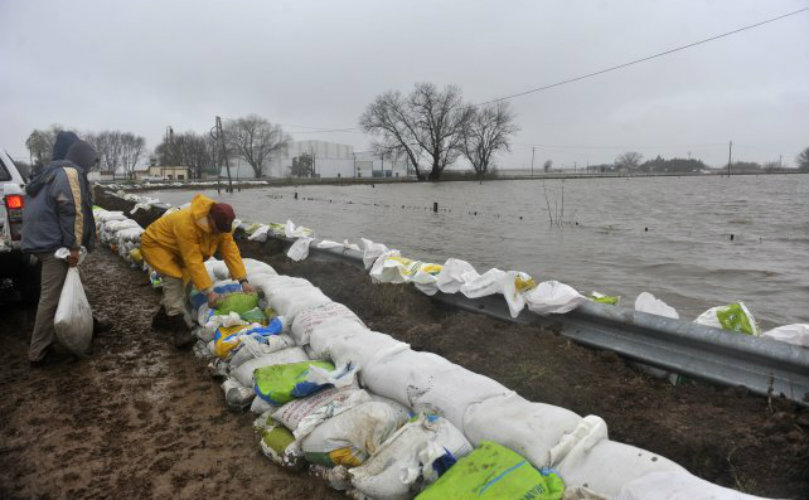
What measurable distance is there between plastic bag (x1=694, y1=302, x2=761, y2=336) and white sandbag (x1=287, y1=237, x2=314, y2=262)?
4.26m

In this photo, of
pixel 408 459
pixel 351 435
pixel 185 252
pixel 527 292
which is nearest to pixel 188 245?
pixel 185 252

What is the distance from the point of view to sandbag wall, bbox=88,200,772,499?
185 cm

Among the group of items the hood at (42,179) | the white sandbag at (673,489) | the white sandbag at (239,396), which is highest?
the hood at (42,179)

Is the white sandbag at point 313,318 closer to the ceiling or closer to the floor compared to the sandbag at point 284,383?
closer to the ceiling

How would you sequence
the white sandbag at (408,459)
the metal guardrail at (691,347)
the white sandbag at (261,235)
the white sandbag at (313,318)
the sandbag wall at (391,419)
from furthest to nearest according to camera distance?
the white sandbag at (261,235) → the white sandbag at (313,318) → the metal guardrail at (691,347) → the white sandbag at (408,459) → the sandbag wall at (391,419)

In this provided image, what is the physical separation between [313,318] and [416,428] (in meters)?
1.41

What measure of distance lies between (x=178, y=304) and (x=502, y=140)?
63.4 m

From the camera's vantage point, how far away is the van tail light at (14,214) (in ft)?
14.3

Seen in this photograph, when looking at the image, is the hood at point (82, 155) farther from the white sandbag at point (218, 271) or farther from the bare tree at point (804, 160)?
the bare tree at point (804, 160)

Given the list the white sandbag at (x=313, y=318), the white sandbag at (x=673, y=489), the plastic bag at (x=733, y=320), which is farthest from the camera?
the white sandbag at (x=313, y=318)

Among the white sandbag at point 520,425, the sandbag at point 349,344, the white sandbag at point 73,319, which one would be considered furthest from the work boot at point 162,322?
the white sandbag at point 520,425

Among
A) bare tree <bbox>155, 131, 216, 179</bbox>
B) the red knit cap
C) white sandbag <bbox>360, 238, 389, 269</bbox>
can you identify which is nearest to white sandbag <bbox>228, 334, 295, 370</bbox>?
the red knit cap

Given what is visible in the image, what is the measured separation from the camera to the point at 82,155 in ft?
12.7

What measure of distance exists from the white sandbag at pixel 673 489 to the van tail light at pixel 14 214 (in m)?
4.81
